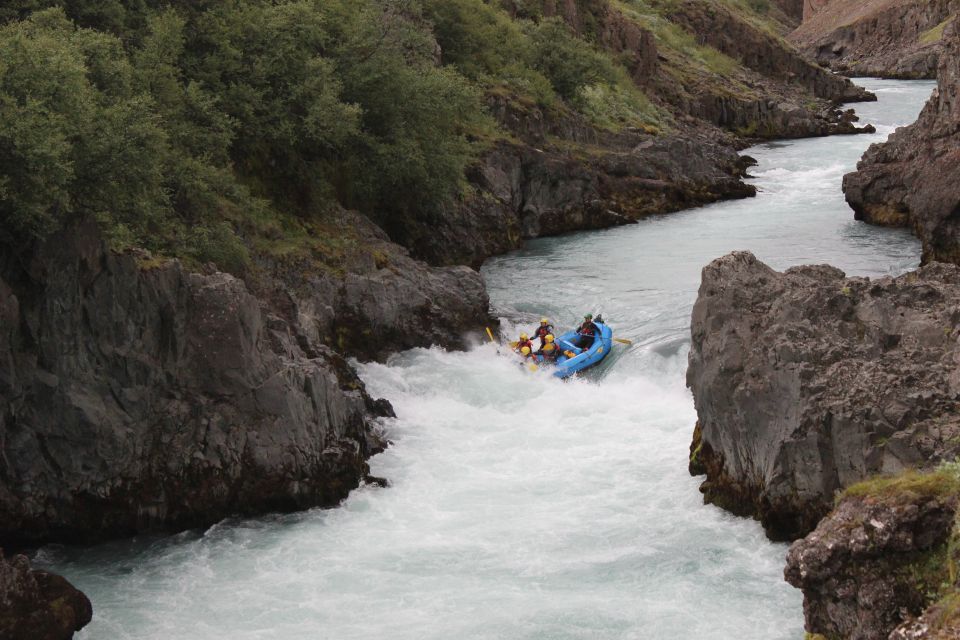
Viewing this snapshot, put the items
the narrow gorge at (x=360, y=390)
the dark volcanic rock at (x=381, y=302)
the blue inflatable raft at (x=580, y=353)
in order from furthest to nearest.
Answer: the blue inflatable raft at (x=580, y=353) < the dark volcanic rock at (x=381, y=302) < the narrow gorge at (x=360, y=390)

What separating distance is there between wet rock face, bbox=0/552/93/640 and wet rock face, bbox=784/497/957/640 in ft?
29.8

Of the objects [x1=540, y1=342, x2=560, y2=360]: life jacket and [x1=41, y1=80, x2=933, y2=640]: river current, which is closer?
[x1=41, y1=80, x2=933, y2=640]: river current

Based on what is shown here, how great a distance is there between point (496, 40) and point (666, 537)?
108ft

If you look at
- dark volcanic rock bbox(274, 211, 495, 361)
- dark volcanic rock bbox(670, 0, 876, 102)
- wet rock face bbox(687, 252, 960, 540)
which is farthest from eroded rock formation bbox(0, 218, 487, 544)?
dark volcanic rock bbox(670, 0, 876, 102)

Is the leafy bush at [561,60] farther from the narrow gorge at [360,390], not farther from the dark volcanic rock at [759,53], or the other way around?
the dark volcanic rock at [759,53]

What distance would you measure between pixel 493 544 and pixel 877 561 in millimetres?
7168

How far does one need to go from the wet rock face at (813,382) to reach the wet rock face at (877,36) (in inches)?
2895

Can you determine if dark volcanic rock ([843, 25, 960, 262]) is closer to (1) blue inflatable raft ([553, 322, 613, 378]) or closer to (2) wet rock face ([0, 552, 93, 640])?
(1) blue inflatable raft ([553, 322, 613, 378])

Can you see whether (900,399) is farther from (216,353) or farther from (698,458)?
(216,353)

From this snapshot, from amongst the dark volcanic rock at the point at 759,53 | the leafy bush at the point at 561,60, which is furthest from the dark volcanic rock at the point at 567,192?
the dark volcanic rock at the point at 759,53

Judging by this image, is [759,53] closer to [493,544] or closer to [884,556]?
[493,544]

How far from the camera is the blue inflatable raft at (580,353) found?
84.3 ft

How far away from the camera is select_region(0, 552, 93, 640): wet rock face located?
45.0ft

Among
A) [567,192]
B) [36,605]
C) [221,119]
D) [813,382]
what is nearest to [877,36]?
[567,192]
